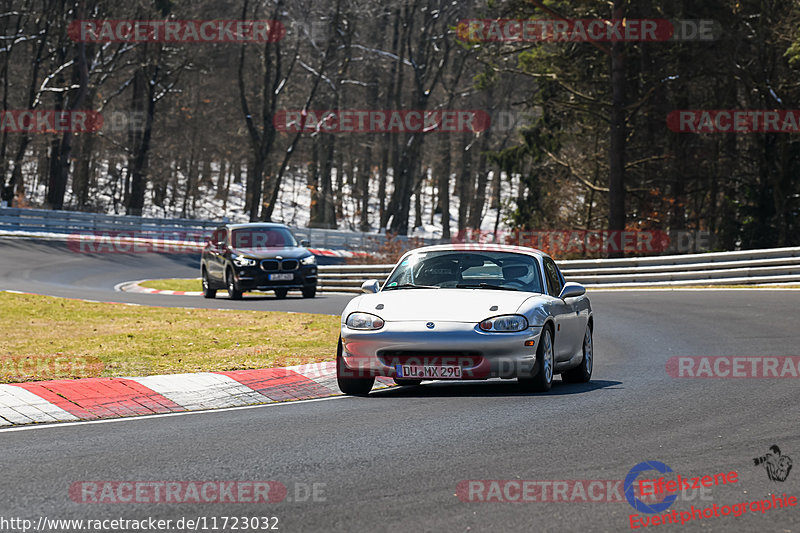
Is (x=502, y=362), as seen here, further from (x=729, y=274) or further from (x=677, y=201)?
(x=677, y=201)

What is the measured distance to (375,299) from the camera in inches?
431

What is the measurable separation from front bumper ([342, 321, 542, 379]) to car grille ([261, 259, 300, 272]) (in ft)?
55.6

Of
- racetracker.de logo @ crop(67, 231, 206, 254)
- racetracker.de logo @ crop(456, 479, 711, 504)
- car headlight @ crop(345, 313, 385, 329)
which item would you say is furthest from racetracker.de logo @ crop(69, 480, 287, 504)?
racetracker.de logo @ crop(67, 231, 206, 254)

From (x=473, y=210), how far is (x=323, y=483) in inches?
2856

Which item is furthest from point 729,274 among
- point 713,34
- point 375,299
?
point 375,299

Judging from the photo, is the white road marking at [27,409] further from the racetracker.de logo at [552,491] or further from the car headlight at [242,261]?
the car headlight at [242,261]

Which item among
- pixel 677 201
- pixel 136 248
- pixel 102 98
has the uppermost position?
pixel 102 98

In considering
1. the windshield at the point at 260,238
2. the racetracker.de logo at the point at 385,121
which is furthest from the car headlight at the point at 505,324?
the racetracker.de logo at the point at 385,121

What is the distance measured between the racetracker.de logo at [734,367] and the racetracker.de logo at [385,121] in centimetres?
4480

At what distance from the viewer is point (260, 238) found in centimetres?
2784

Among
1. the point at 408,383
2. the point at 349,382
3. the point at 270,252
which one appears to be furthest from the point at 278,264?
the point at 349,382

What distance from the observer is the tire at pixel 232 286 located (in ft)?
90.1

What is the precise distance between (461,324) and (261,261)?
17.3 m

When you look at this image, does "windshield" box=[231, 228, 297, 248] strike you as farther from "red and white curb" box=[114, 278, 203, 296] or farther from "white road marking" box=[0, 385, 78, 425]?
"white road marking" box=[0, 385, 78, 425]
